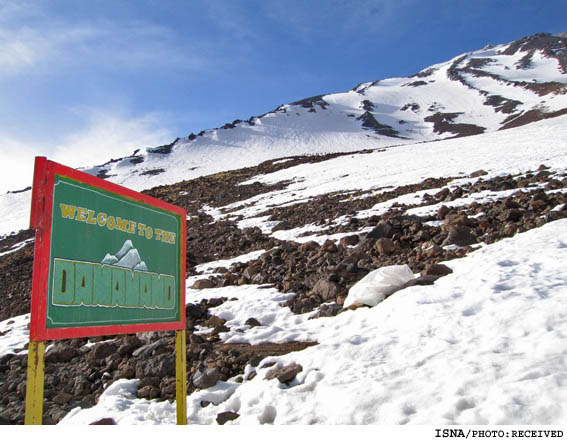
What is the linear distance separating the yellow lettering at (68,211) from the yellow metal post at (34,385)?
0.82 m

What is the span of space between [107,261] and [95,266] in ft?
0.35

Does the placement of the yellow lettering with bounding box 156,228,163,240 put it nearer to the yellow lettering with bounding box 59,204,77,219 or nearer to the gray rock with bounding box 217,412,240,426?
the yellow lettering with bounding box 59,204,77,219

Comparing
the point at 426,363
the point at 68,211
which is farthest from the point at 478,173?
the point at 68,211

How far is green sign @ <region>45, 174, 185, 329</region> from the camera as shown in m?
2.76

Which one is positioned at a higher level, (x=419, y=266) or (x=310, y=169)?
(x=310, y=169)

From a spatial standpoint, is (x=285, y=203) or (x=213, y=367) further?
(x=285, y=203)

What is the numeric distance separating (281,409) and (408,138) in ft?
240

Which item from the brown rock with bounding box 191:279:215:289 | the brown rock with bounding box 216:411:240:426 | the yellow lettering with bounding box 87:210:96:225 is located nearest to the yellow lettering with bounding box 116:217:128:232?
the yellow lettering with bounding box 87:210:96:225

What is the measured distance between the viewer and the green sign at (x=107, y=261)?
2.76 metres

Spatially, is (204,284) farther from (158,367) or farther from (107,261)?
(107,261)

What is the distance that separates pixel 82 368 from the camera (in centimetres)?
577

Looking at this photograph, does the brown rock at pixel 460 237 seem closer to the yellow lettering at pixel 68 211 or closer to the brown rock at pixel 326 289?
the brown rock at pixel 326 289

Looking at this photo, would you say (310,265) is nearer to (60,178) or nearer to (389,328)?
(389,328)

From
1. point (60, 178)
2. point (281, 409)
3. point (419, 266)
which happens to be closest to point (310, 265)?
point (419, 266)
